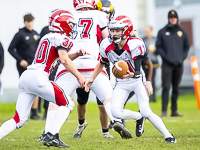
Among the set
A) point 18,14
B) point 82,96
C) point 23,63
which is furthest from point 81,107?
point 18,14

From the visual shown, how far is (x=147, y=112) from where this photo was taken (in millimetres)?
6219

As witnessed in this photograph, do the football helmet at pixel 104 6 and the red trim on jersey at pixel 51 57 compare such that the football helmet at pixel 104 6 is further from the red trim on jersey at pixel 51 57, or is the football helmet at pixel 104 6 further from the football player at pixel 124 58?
the red trim on jersey at pixel 51 57

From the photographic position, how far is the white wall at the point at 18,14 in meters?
14.7

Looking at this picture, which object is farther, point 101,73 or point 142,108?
point 101,73

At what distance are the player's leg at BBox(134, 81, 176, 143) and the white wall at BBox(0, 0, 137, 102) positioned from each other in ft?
27.6

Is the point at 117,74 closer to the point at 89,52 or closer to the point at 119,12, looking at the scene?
the point at 89,52

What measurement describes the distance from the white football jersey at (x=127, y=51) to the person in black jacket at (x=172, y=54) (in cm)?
453

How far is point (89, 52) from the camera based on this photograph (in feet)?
22.9

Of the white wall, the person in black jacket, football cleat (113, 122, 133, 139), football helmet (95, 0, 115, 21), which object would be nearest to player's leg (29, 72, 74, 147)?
football cleat (113, 122, 133, 139)

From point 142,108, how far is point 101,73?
95cm

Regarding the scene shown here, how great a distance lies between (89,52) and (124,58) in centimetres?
64

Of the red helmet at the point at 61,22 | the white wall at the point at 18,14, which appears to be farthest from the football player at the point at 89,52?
the white wall at the point at 18,14

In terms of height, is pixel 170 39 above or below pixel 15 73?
above

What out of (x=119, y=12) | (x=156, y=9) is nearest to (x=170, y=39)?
(x=119, y=12)
